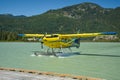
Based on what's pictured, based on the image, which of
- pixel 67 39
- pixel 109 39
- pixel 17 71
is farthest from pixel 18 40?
pixel 17 71

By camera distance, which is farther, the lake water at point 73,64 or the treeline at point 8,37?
the treeline at point 8,37

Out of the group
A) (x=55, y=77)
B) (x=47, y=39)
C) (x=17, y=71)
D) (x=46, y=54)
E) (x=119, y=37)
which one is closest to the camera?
(x=55, y=77)

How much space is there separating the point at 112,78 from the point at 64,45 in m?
17.0

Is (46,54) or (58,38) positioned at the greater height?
(58,38)

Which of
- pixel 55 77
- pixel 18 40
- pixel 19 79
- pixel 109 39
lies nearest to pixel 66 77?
pixel 55 77

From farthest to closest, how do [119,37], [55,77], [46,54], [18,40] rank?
[119,37]
[18,40]
[46,54]
[55,77]

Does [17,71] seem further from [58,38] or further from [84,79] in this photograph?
[58,38]

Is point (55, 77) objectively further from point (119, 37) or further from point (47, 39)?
point (119, 37)

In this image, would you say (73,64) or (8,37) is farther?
(8,37)

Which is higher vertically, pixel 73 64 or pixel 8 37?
pixel 73 64

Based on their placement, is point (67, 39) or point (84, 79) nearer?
point (84, 79)

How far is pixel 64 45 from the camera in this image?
101 feet

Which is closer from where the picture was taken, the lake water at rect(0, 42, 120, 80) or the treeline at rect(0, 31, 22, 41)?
the lake water at rect(0, 42, 120, 80)

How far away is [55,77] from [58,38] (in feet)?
57.7
